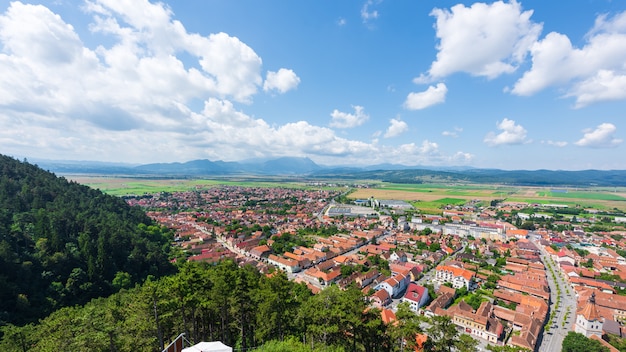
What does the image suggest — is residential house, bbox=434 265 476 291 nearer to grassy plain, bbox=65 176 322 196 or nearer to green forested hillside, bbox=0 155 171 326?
green forested hillside, bbox=0 155 171 326

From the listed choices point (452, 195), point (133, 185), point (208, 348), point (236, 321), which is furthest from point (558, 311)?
point (133, 185)

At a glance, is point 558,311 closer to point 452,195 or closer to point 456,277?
point 456,277

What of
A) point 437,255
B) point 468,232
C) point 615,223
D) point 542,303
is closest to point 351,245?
point 437,255

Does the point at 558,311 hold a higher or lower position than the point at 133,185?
lower

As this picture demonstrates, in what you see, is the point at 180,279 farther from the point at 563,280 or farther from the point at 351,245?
the point at 563,280

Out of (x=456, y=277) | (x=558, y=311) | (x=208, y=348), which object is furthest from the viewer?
(x=456, y=277)

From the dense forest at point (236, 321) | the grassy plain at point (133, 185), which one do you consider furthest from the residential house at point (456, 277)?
the grassy plain at point (133, 185)
